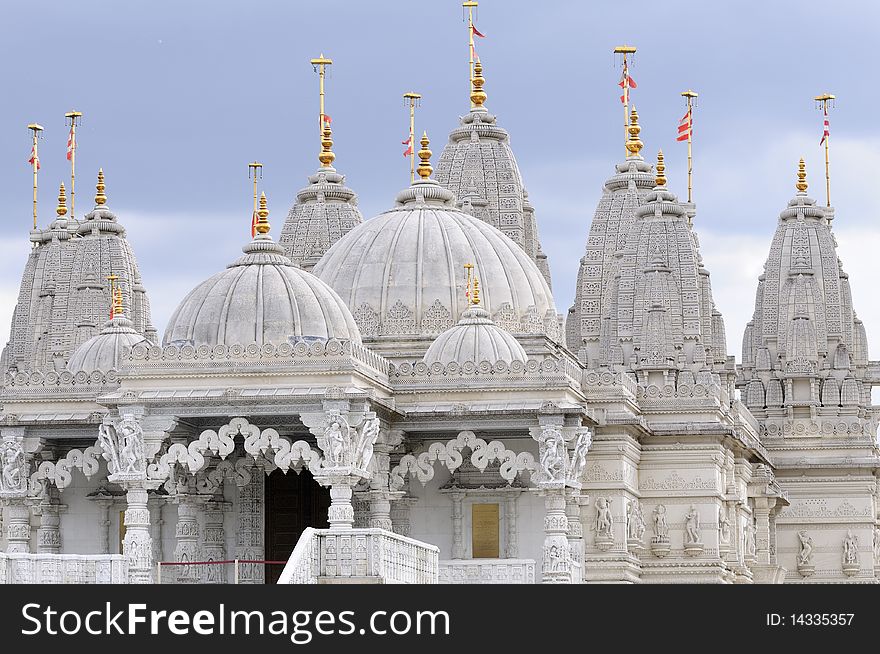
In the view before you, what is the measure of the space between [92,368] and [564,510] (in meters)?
10.3

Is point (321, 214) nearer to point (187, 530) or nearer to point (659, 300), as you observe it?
point (659, 300)

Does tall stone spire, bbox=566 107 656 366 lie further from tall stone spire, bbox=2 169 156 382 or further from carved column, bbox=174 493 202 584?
carved column, bbox=174 493 202 584

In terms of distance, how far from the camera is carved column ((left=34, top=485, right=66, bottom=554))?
44469 millimetres

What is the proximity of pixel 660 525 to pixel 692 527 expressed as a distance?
0.61 m

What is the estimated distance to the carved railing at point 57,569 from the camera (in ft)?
124

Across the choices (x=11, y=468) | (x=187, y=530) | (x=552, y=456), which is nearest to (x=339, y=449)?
(x=552, y=456)

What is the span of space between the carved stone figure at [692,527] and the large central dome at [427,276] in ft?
14.4

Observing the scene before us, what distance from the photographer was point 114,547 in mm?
44688

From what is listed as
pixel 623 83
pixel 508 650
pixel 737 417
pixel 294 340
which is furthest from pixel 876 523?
pixel 508 650

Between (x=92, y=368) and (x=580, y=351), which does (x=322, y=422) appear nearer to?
(x=92, y=368)

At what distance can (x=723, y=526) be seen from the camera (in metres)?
47.6

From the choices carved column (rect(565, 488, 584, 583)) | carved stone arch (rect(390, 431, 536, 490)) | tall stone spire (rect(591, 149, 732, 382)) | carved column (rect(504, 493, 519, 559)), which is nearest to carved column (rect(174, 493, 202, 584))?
carved stone arch (rect(390, 431, 536, 490))

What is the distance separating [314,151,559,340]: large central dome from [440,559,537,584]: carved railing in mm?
7069

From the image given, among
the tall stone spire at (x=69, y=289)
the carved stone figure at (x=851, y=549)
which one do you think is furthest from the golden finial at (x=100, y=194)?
the carved stone figure at (x=851, y=549)
